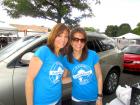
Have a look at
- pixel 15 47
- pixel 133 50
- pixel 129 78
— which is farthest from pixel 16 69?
pixel 133 50

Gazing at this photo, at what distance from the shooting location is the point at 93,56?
325cm

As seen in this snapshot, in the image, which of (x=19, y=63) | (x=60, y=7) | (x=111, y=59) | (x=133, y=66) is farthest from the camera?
(x=60, y=7)

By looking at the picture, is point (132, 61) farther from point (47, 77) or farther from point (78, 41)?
point (47, 77)

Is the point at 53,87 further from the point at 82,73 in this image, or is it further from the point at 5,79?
the point at 5,79

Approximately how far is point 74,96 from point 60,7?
17653 millimetres

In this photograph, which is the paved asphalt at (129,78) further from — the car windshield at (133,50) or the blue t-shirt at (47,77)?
the blue t-shirt at (47,77)

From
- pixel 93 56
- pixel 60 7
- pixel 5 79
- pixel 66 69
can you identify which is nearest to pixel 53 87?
pixel 66 69

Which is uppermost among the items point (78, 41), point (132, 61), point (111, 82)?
point (78, 41)

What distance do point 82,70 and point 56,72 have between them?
0.40m

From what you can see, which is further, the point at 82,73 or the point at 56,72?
the point at 82,73

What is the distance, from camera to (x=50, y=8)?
21203mm

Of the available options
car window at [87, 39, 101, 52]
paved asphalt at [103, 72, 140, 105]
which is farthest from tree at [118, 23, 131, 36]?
car window at [87, 39, 101, 52]

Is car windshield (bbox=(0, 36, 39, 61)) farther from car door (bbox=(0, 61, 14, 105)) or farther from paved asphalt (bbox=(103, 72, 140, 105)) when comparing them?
paved asphalt (bbox=(103, 72, 140, 105))

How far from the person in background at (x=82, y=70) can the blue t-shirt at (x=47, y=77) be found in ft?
1.00
